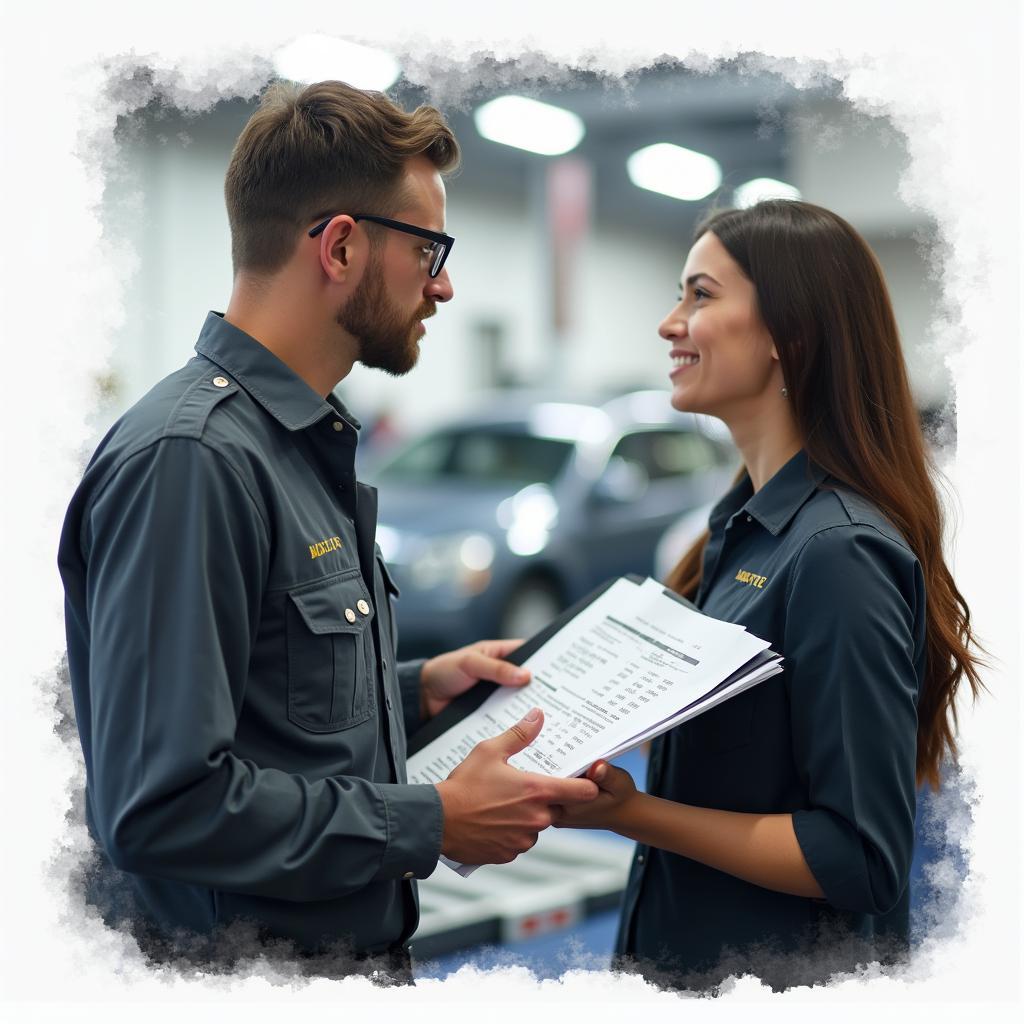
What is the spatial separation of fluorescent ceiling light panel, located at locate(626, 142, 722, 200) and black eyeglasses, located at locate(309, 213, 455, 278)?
10.5m

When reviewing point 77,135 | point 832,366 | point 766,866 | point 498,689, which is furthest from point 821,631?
point 77,135

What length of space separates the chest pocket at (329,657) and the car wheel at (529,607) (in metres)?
4.73

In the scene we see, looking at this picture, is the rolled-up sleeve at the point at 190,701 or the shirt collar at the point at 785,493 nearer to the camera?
the rolled-up sleeve at the point at 190,701

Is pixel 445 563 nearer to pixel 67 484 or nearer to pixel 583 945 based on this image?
pixel 583 945

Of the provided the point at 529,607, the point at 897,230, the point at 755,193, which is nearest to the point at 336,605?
the point at 755,193

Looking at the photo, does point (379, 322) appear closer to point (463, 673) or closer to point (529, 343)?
point (463, 673)

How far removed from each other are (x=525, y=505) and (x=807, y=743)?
5175 mm

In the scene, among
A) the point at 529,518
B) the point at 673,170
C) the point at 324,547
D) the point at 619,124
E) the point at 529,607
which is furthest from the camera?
the point at 673,170

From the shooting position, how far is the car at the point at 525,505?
20.6 ft

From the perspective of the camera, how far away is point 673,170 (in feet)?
49.9

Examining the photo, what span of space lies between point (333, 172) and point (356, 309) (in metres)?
0.23

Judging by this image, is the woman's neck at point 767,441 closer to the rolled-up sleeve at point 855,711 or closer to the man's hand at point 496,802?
the rolled-up sleeve at point 855,711

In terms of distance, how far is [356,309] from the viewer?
178 centimetres

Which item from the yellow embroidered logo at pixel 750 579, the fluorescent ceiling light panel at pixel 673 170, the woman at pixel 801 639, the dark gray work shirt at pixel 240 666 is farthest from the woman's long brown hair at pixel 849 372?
the fluorescent ceiling light panel at pixel 673 170
